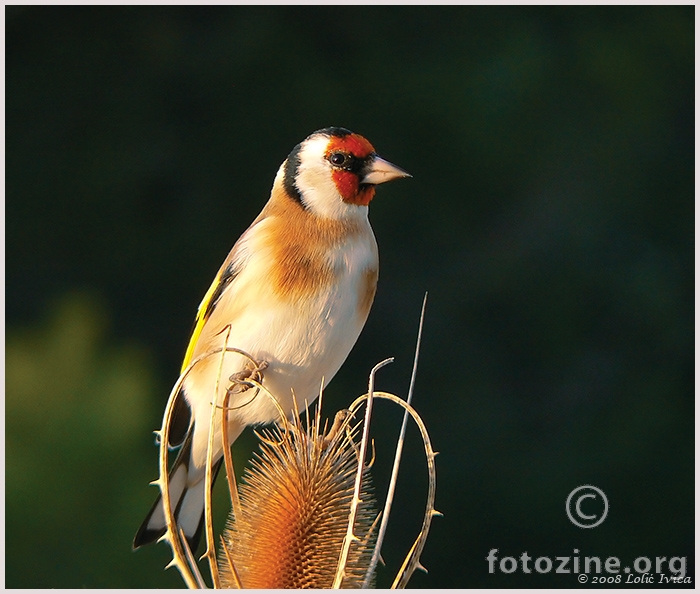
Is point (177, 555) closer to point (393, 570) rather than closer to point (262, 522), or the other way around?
point (262, 522)

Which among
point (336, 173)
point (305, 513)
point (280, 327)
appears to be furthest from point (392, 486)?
point (336, 173)

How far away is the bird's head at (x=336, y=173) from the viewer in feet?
4.11

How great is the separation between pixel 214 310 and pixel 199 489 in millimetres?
259

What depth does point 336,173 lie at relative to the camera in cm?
126

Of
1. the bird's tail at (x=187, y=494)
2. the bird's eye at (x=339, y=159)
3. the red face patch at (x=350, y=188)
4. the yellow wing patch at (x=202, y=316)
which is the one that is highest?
the bird's eye at (x=339, y=159)

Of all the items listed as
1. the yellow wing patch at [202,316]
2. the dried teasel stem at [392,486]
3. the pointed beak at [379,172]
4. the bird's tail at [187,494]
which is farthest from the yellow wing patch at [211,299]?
the dried teasel stem at [392,486]

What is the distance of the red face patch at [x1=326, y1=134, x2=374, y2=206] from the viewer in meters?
1.25

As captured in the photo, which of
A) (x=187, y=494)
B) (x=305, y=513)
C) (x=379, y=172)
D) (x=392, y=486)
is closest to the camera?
(x=392, y=486)

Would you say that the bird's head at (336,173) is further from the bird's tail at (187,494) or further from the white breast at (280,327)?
the bird's tail at (187,494)

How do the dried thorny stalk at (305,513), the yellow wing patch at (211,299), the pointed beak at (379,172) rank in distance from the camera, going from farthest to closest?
the yellow wing patch at (211,299) < the pointed beak at (379,172) < the dried thorny stalk at (305,513)

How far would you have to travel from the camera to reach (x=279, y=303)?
4.11 ft

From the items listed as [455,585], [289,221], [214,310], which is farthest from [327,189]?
[455,585]

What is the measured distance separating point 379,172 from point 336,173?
0.06 metres

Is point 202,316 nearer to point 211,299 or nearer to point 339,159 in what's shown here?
point 211,299
